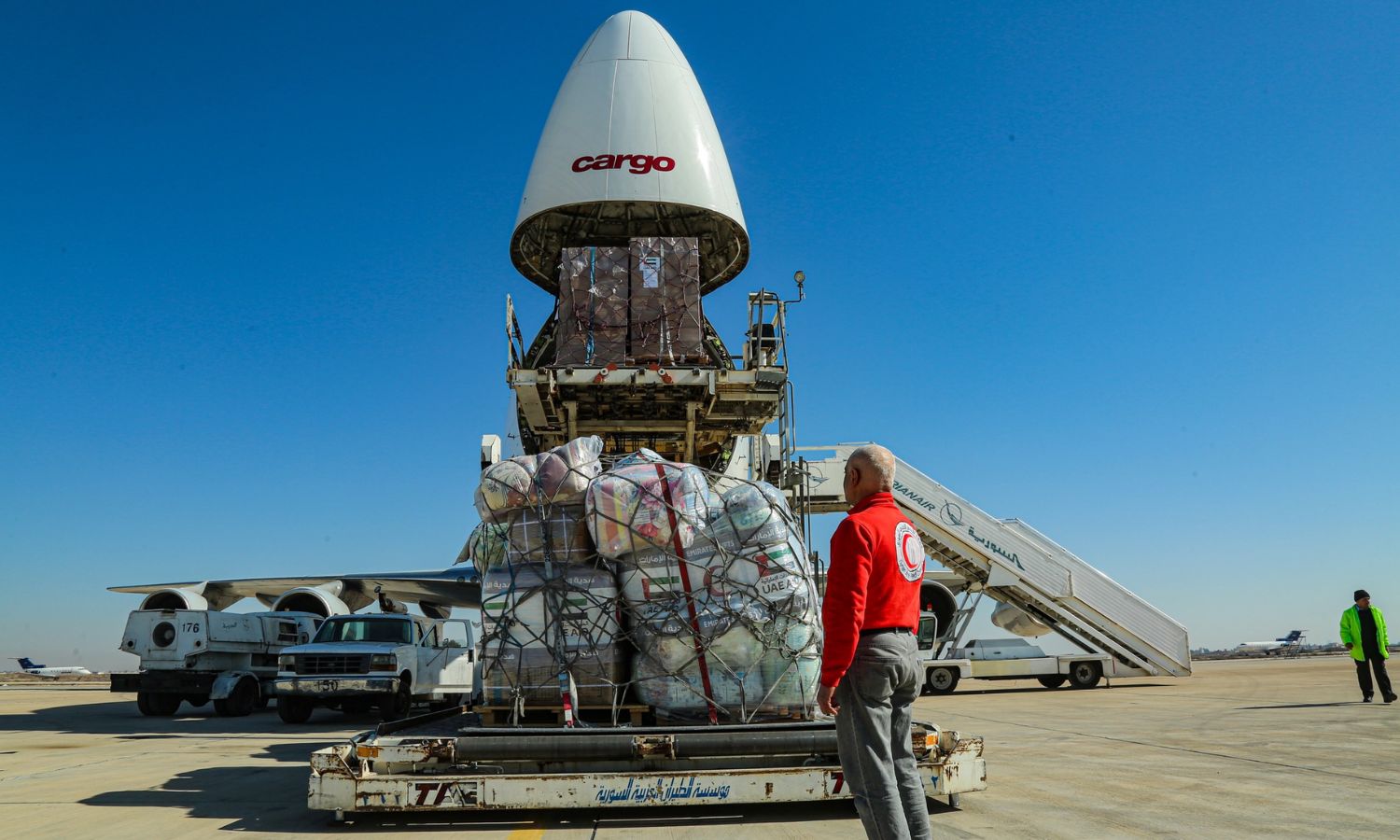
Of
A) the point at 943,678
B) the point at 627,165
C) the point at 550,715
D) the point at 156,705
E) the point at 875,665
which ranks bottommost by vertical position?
the point at 943,678

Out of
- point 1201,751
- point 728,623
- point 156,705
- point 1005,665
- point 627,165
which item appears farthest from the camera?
point 1005,665

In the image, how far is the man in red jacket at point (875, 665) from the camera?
349 cm

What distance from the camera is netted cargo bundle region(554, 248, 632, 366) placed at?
11312 millimetres

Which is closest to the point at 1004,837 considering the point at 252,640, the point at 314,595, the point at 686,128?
the point at 686,128

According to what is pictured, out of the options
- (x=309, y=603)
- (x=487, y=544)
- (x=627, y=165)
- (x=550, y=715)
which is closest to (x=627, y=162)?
(x=627, y=165)

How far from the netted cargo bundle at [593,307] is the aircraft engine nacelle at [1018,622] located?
1200cm

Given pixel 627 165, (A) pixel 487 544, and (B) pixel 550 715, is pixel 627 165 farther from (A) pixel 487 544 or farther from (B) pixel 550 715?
(B) pixel 550 715

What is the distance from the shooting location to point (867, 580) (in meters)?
3.58

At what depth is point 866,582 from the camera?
11.7 feet

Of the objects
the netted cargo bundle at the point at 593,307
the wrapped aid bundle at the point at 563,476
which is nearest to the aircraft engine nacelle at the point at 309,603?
the netted cargo bundle at the point at 593,307

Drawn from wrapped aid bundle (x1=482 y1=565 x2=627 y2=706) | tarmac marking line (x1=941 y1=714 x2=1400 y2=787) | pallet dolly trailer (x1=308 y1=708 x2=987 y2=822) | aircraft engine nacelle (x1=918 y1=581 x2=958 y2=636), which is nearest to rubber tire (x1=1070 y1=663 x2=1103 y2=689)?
aircraft engine nacelle (x1=918 y1=581 x2=958 y2=636)

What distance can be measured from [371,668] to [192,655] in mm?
4399

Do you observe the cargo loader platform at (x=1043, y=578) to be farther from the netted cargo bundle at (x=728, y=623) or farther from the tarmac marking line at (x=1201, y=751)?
the netted cargo bundle at (x=728, y=623)

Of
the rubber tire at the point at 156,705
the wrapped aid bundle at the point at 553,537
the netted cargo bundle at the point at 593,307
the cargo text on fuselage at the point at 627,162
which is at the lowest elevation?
the rubber tire at the point at 156,705
